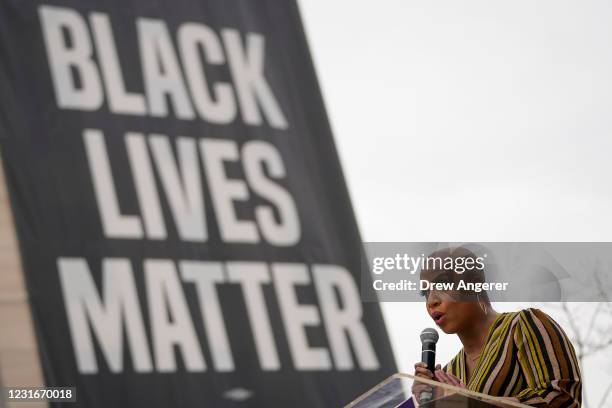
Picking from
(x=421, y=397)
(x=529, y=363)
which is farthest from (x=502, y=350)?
(x=421, y=397)

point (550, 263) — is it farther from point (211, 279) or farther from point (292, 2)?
point (292, 2)

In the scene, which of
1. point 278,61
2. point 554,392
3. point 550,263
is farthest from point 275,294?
point 554,392

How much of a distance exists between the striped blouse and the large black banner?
11.4 feet

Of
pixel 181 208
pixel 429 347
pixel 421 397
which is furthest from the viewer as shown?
pixel 181 208

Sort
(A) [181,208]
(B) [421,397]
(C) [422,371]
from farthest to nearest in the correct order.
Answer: (A) [181,208], (C) [422,371], (B) [421,397]

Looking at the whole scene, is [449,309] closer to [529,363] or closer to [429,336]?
[429,336]

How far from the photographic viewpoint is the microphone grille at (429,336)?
2424mm

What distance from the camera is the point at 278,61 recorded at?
6.55 meters

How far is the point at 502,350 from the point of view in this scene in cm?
229

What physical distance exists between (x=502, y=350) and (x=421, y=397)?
0.41 metres

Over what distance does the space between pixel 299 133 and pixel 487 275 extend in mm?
3946

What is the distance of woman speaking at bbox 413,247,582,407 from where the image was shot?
7.06 ft

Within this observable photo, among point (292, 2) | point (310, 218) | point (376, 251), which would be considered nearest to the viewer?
point (376, 251)

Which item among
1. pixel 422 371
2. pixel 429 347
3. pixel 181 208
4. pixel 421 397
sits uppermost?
pixel 181 208
